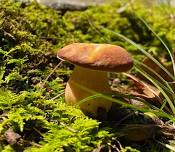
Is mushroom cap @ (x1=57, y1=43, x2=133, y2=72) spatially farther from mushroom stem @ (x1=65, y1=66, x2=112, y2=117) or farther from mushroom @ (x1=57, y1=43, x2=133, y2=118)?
mushroom stem @ (x1=65, y1=66, x2=112, y2=117)

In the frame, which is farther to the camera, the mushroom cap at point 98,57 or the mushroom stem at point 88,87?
the mushroom stem at point 88,87

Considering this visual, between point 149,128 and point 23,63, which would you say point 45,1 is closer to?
point 23,63

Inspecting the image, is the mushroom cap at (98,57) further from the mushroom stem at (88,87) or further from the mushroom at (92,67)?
the mushroom stem at (88,87)

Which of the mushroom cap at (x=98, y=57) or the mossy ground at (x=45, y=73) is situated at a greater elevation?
the mushroom cap at (x=98, y=57)

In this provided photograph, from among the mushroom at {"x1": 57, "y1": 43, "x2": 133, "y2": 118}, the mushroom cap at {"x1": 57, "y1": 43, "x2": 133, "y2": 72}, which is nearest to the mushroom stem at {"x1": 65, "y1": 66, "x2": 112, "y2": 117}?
the mushroom at {"x1": 57, "y1": 43, "x2": 133, "y2": 118}

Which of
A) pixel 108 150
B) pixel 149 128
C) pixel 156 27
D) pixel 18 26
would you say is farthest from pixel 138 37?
pixel 108 150

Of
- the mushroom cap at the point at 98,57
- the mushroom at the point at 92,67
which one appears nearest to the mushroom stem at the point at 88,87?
the mushroom at the point at 92,67
